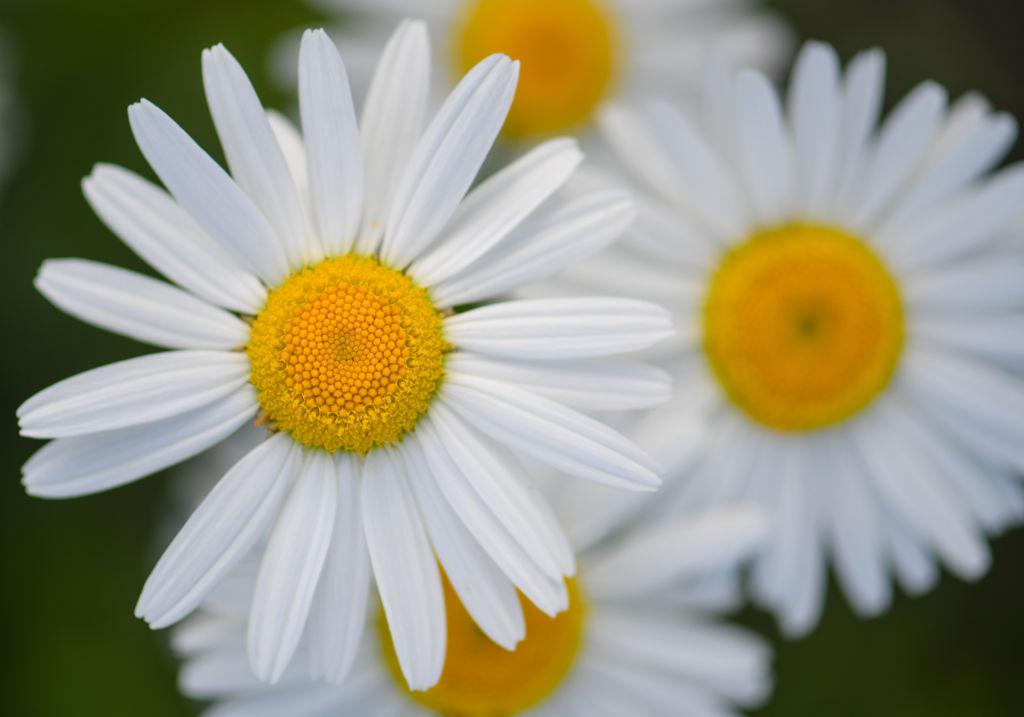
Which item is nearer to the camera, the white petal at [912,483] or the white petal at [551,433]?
the white petal at [551,433]

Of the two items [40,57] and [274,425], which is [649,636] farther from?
[40,57]

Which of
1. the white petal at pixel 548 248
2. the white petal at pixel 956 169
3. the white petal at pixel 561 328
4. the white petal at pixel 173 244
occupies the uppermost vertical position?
the white petal at pixel 173 244

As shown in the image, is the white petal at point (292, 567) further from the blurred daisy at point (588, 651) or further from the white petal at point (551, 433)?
the blurred daisy at point (588, 651)

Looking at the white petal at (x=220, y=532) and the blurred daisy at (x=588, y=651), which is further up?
the white petal at (x=220, y=532)

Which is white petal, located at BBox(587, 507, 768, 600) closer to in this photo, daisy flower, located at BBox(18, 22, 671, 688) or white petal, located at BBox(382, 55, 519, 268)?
daisy flower, located at BBox(18, 22, 671, 688)

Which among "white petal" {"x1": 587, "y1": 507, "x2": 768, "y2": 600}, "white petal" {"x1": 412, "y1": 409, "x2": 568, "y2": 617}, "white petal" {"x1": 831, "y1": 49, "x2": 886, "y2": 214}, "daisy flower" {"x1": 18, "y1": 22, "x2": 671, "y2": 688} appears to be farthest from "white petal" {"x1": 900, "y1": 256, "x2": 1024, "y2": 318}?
"white petal" {"x1": 412, "y1": 409, "x2": 568, "y2": 617}

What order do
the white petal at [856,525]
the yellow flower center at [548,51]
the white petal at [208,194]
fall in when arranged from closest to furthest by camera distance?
the white petal at [208,194] < the white petal at [856,525] < the yellow flower center at [548,51]

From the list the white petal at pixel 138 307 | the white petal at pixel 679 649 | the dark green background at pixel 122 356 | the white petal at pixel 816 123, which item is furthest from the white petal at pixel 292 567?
the dark green background at pixel 122 356
